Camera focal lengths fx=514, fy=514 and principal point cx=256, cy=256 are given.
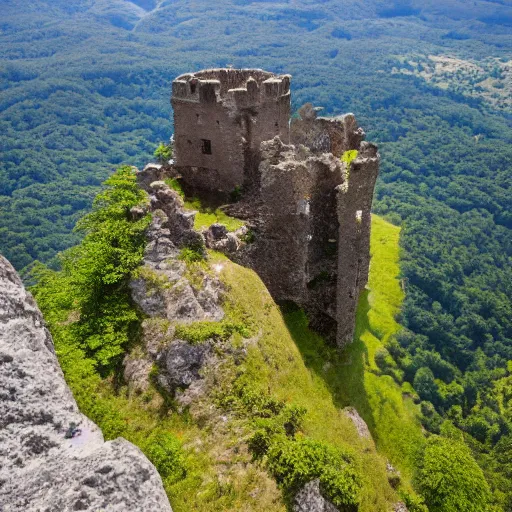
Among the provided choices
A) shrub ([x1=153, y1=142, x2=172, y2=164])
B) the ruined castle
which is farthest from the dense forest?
shrub ([x1=153, y1=142, x2=172, y2=164])

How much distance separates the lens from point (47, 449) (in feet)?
36.3

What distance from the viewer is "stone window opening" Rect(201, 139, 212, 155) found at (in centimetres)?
2759

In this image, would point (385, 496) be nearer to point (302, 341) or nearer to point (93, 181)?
point (302, 341)

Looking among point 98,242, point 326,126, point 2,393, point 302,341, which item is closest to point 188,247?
point 98,242

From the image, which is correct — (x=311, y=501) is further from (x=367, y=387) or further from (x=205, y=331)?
(x=367, y=387)

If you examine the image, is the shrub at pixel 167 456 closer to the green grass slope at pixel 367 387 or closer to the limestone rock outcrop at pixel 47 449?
the limestone rock outcrop at pixel 47 449

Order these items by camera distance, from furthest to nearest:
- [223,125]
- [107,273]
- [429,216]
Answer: [429,216], [223,125], [107,273]

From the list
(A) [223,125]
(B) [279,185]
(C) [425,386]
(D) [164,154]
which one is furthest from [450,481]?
(D) [164,154]

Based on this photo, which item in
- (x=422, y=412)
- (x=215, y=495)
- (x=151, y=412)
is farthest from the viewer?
(x=422, y=412)

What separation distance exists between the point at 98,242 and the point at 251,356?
820 cm

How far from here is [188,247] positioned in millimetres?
20500

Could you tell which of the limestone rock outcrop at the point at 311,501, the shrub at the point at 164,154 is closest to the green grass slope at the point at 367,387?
the limestone rock outcrop at the point at 311,501

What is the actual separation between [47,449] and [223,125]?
1923 centimetres

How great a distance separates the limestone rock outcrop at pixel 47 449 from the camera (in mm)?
10062
